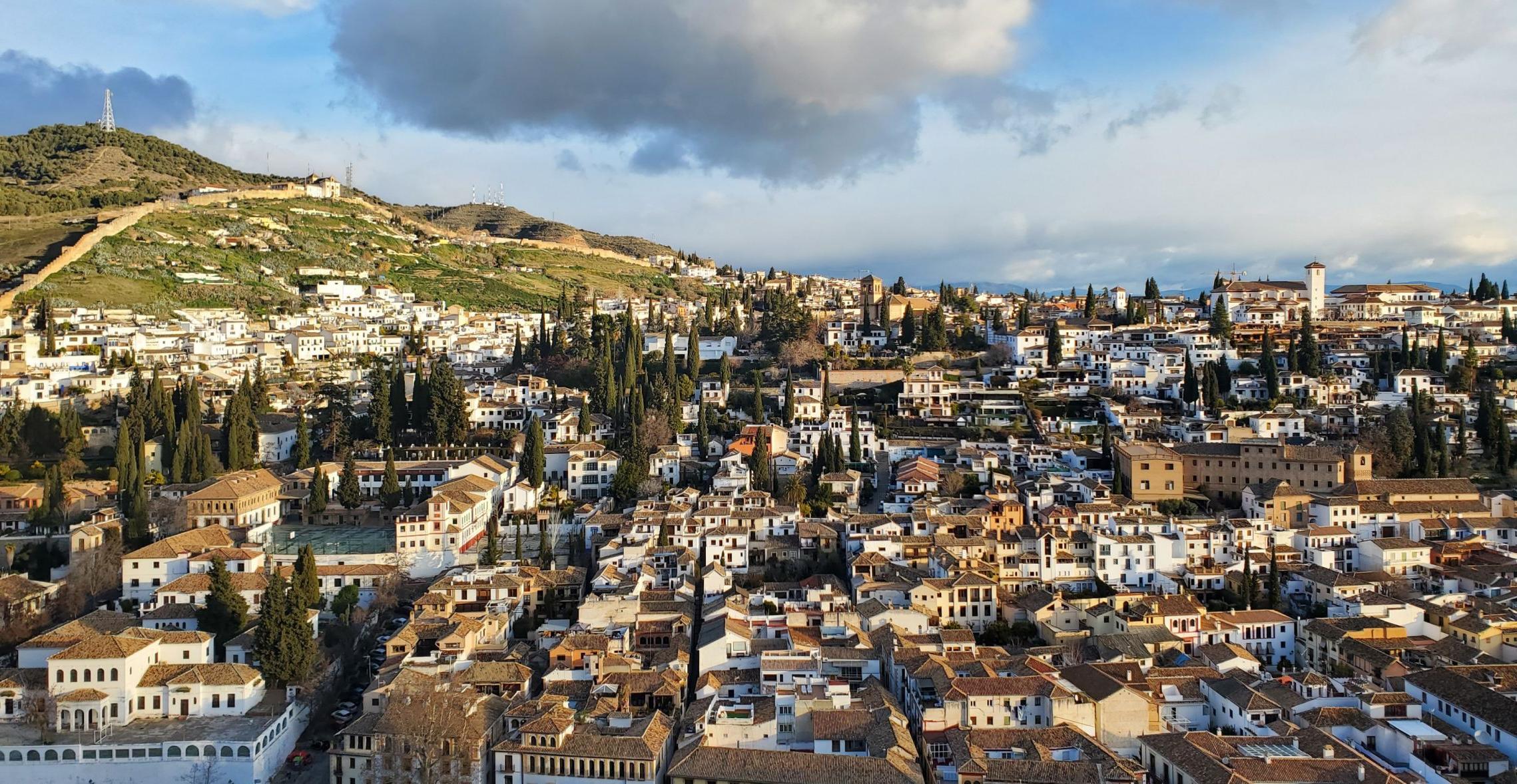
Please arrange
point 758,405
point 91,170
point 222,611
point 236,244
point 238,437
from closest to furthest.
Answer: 1. point 222,611
2. point 238,437
3. point 758,405
4. point 236,244
5. point 91,170

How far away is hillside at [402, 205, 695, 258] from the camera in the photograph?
102812mm

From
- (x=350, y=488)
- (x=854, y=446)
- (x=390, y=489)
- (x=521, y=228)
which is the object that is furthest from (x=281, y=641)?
(x=521, y=228)

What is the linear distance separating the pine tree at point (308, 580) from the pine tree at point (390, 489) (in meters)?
5.44

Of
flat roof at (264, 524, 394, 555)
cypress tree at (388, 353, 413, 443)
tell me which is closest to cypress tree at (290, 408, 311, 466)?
cypress tree at (388, 353, 413, 443)

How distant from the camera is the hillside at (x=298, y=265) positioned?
59.2 m

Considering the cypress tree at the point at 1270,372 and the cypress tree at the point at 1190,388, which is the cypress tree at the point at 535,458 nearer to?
the cypress tree at the point at 1190,388

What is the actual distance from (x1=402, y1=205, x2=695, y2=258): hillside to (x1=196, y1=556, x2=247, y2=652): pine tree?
74.4 meters

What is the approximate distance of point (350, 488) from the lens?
34250 mm

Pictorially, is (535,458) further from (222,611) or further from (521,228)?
(521,228)

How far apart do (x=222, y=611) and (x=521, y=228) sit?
8371 cm

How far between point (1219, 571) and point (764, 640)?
1364cm

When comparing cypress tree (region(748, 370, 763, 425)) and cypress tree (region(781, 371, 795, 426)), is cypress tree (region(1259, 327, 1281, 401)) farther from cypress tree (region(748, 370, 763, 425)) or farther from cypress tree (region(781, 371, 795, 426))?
cypress tree (region(748, 370, 763, 425))

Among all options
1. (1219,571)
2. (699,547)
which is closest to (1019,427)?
(1219,571)

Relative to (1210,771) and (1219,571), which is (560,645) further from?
(1219,571)
